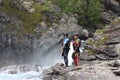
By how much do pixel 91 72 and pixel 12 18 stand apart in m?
27.4

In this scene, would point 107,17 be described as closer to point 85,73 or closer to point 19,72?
point 19,72

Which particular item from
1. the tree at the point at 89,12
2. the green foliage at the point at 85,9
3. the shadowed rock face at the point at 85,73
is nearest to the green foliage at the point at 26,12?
the green foliage at the point at 85,9

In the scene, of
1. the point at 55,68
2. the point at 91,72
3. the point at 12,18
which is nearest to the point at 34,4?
the point at 12,18

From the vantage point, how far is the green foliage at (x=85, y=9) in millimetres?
61438

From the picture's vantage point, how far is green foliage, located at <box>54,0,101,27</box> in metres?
61.4

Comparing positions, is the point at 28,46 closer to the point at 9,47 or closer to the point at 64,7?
the point at 9,47

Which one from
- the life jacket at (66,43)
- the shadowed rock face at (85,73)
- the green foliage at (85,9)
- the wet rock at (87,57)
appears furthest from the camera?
the green foliage at (85,9)

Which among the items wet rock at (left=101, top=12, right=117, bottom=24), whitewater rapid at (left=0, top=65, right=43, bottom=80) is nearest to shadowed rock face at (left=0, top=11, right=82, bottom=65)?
wet rock at (left=101, top=12, right=117, bottom=24)

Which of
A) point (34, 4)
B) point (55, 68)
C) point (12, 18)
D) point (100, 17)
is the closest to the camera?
point (55, 68)

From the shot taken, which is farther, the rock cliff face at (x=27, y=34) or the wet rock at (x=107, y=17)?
the wet rock at (x=107, y=17)

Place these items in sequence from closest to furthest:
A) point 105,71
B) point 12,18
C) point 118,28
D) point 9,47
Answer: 1. point 105,71
2. point 118,28
3. point 9,47
4. point 12,18

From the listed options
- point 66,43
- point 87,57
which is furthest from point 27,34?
point 66,43

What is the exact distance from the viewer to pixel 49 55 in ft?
163

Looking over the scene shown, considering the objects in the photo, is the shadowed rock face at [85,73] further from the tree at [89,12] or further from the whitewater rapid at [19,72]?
the tree at [89,12]
